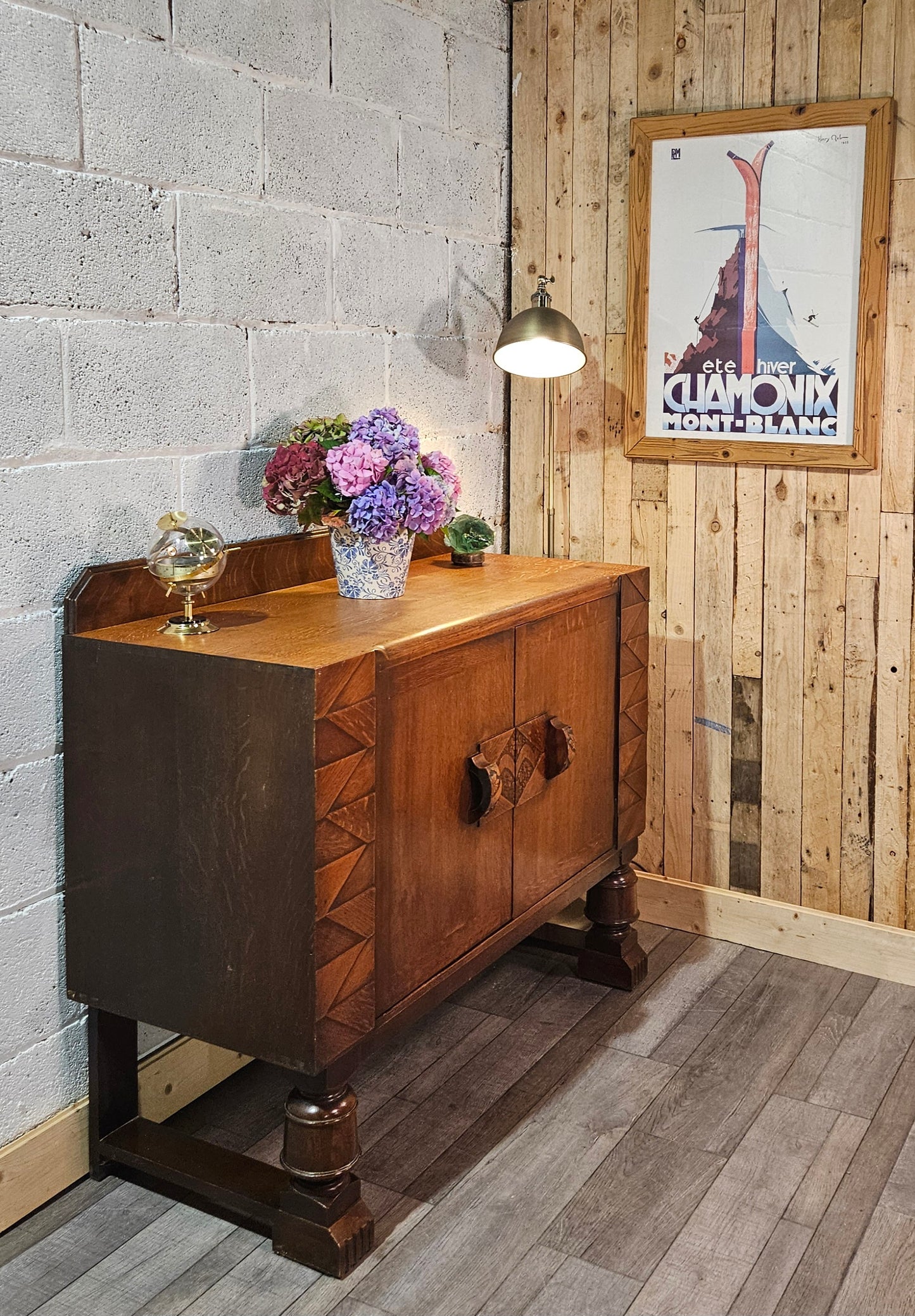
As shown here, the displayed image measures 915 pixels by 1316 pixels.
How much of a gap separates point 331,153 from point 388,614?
99cm

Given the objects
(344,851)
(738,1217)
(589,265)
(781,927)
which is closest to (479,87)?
(589,265)

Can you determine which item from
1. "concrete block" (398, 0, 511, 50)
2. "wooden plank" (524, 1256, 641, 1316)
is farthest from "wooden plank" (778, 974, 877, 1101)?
"concrete block" (398, 0, 511, 50)

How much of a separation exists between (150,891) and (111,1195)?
0.58 metres

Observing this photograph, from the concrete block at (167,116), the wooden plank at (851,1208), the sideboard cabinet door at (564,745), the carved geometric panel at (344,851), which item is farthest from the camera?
the sideboard cabinet door at (564,745)

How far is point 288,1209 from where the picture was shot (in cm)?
206

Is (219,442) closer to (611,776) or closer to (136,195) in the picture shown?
(136,195)

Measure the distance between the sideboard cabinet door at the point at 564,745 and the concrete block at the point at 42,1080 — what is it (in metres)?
0.82

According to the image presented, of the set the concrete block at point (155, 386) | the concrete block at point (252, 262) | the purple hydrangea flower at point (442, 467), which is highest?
the concrete block at point (252, 262)

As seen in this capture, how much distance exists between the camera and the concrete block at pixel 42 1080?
6.94ft

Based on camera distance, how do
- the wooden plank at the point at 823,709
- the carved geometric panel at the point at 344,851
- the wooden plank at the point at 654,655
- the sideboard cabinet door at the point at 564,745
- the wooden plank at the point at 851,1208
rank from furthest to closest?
the wooden plank at the point at 654,655
the wooden plank at the point at 823,709
the sideboard cabinet door at the point at 564,745
the wooden plank at the point at 851,1208
the carved geometric panel at the point at 344,851

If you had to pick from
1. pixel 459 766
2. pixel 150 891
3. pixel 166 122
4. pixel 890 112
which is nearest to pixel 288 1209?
pixel 150 891

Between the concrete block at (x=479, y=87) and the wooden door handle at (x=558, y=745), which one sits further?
the concrete block at (x=479, y=87)

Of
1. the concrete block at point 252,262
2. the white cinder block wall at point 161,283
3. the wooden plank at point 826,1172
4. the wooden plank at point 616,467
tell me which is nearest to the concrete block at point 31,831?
the white cinder block wall at point 161,283

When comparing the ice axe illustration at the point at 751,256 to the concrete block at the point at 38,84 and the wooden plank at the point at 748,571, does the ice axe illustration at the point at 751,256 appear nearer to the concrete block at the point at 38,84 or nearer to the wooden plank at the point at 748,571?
the wooden plank at the point at 748,571
